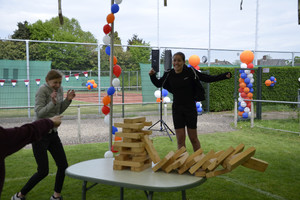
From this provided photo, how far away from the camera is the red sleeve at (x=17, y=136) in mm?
1726

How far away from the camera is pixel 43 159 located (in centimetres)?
342

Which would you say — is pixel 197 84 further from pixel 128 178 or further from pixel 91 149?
pixel 91 149

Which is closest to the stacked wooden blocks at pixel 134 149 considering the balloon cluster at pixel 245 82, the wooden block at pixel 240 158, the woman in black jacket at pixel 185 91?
the wooden block at pixel 240 158

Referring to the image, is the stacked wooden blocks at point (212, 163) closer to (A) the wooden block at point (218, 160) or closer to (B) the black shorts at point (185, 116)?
(A) the wooden block at point (218, 160)

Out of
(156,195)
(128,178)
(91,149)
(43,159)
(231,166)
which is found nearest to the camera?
(231,166)

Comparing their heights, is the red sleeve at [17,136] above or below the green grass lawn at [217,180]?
above

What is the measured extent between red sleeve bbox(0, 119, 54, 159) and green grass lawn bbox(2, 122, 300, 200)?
2408mm

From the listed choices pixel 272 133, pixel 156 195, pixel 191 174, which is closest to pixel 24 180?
pixel 156 195

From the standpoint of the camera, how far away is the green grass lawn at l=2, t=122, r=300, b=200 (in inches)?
159

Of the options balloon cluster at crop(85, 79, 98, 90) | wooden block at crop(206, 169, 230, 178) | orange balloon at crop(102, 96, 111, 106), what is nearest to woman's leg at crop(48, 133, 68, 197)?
orange balloon at crop(102, 96, 111, 106)

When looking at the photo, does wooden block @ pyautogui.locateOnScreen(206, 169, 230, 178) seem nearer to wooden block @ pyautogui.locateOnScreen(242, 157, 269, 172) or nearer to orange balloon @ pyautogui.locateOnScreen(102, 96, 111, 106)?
wooden block @ pyautogui.locateOnScreen(242, 157, 269, 172)

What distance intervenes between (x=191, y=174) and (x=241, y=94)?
9782 mm

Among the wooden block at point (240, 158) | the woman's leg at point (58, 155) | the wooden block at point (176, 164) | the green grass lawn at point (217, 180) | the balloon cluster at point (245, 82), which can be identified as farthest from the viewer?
the balloon cluster at point (245, 82)

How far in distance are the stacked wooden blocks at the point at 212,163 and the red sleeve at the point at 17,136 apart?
1207 mm
